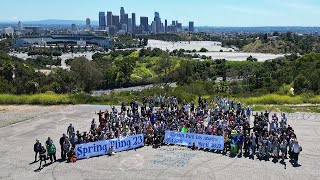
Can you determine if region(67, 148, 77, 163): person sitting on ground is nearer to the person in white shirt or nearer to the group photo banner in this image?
the group photo banner

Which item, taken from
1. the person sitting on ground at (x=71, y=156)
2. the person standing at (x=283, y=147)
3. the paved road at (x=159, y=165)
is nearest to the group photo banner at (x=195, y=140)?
the paved road at (x=159, y=165)

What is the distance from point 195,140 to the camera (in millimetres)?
22547

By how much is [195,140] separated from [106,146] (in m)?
5.28

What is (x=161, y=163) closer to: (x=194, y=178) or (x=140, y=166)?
(x=140, y=166)

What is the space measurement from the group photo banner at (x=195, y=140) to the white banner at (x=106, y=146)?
180 cm

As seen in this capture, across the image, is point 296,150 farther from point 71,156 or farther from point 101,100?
point 101,100

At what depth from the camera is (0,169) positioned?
19.8 m

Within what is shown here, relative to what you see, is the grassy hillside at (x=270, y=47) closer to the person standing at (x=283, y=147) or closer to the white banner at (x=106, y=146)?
the person standing at (x=283, y=147)

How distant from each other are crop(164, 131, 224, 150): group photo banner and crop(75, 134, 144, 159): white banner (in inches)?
71.0

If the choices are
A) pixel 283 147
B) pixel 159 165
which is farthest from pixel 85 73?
pixel 283 147

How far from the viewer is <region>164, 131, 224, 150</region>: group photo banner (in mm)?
21859

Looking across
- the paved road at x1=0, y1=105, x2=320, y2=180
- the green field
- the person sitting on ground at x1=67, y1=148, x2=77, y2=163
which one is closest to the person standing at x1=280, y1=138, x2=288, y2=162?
the paved road at x1=0, y1=105, x2=320, y2=180

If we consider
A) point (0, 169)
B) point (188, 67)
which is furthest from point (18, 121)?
point (188, 67)

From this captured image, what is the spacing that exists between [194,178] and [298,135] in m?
10.3
